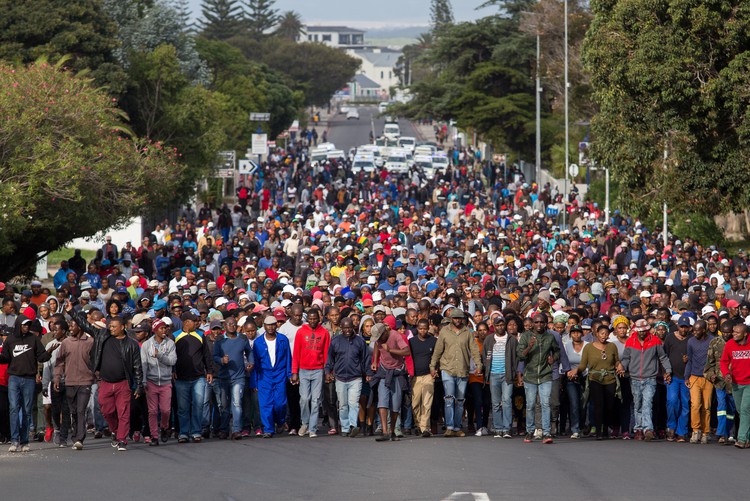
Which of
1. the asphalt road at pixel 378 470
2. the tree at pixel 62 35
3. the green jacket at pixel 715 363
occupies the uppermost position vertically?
the tree at pixel 62 35

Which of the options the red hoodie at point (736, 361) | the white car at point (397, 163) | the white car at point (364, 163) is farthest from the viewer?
the white car at point (397, 163)

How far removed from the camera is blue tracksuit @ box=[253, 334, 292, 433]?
17.2 metres

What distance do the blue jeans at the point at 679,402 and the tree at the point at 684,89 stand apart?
860 centimetres

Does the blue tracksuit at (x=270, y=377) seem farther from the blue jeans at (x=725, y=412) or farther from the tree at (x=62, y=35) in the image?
the tree at (x=62, y=35)

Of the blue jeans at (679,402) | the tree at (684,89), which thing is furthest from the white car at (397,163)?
the blue jeans at (679,402)

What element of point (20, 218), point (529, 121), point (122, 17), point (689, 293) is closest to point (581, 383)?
point (689, 293)

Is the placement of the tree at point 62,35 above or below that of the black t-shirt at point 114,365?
above

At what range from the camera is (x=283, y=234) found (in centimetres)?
3481

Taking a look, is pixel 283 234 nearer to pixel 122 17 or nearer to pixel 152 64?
pixel 152 64

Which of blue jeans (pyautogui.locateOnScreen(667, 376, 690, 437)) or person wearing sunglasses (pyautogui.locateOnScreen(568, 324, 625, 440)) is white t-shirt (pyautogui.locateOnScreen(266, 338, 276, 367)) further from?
blue jeans (pyautogui.locateOnScreen(667, 376, 690, 437))

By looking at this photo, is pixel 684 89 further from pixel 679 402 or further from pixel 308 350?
pixel 308 350

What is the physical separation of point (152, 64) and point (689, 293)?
26.2 meters

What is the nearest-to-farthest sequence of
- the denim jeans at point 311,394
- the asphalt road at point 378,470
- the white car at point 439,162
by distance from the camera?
the asphalt road at point 378,470 < the denim jeans at point 311,394 < the white car at point 439,162

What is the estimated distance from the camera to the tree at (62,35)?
4162 centimetres
